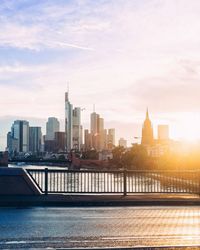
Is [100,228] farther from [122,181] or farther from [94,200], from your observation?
[122,181]

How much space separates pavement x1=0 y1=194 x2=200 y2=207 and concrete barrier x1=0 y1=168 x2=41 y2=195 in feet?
1.12

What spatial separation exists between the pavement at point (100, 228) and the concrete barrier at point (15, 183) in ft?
8.00

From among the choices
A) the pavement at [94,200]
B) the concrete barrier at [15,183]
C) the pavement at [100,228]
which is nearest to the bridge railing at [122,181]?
the concrete barrier at [15,183]

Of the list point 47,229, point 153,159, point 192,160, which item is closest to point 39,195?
point 47,229

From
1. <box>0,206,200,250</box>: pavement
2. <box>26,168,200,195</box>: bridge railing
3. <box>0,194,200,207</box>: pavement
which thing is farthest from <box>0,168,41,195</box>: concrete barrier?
<box>0,206,200,250</box>: pavement

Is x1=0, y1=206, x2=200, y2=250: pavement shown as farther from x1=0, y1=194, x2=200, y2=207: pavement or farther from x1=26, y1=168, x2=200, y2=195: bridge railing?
x1=26, y1=168, x2=200, y2=195: bridge railing

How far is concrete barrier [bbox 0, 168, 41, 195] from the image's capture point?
61.6 ft

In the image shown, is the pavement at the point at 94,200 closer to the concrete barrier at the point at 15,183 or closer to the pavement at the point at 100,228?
the concrete barrier at the point at 15,183

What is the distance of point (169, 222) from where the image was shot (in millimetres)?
13219

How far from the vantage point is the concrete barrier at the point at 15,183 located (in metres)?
18.8

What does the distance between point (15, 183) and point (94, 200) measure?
3.32 metres

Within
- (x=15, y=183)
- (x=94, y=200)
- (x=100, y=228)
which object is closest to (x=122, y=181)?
(x=94, y=200)

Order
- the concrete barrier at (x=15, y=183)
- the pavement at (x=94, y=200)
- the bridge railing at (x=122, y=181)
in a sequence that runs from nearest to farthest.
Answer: the pavement at (x=94, y=200), the concrete barrier at (x=15, y=183), the bridge railing at (x=122, y=181)

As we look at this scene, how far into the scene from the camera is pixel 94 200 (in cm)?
1802
